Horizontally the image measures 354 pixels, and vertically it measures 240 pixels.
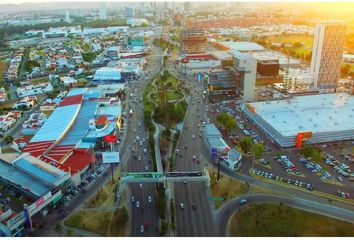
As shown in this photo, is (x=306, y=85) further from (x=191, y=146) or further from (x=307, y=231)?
(x=307, y=231)

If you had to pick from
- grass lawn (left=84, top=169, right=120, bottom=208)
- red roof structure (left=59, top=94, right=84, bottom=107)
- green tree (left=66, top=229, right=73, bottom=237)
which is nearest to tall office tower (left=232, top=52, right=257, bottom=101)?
red roof structure (left=59, top=94, right=84, bottom=107)

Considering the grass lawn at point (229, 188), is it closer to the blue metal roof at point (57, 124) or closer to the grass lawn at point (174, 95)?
the blue metal roof at point (57, 124)

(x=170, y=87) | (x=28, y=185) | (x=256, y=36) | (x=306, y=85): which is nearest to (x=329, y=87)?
(x=306, y=85)

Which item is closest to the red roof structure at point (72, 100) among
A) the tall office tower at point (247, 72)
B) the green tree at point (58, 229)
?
the tall office tower at point (247, 72)

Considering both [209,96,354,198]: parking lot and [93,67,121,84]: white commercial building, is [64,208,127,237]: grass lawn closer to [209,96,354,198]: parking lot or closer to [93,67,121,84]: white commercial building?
[209,96,354,198]: parking lot

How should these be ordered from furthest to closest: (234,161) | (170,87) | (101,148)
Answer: (170,87) → (101,148) → (234,161)
